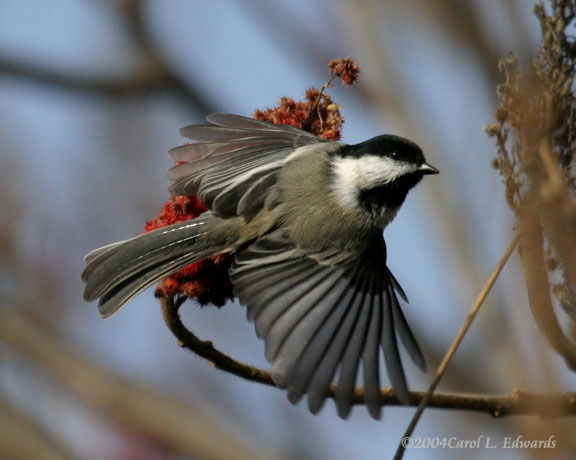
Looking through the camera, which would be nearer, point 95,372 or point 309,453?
point 95,372

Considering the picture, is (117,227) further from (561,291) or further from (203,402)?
(561,291)

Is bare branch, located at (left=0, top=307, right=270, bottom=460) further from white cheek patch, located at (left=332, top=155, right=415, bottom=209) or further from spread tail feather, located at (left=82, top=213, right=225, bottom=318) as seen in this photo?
white cheek patch, located at (left=332, top=155, right=415, bottom=209)

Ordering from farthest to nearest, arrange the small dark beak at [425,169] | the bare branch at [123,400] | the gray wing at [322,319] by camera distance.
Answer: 1. the bare branch at [123,400]
2. the small dark beak at [425,169]
3. the gray wing at [322,319]

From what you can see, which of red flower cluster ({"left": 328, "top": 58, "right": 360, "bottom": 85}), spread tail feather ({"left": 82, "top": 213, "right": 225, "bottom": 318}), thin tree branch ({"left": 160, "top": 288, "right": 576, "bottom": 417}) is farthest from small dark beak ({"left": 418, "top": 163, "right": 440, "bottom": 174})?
thin tree branch ({"left": 160, "top": 288, "right": 576, "bottom": 417})

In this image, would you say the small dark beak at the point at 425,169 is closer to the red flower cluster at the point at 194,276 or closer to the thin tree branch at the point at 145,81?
the red flower cluster at the point at 194,276

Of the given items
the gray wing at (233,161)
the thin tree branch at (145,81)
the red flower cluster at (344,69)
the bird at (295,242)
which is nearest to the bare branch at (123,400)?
the bird at (295,242)

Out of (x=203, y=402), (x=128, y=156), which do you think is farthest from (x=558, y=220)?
(x=128, y=156)

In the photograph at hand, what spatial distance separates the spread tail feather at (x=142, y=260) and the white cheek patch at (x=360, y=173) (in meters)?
0.39

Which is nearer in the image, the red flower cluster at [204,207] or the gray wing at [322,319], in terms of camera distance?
the gray wing at [322,319]

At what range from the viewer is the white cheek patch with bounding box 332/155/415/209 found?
251 centimetres

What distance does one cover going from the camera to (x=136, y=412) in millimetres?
3002

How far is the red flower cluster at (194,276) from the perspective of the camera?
215cm

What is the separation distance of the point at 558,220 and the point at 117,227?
3.96 m

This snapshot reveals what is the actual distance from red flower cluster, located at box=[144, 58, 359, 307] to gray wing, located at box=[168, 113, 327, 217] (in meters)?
0.05
